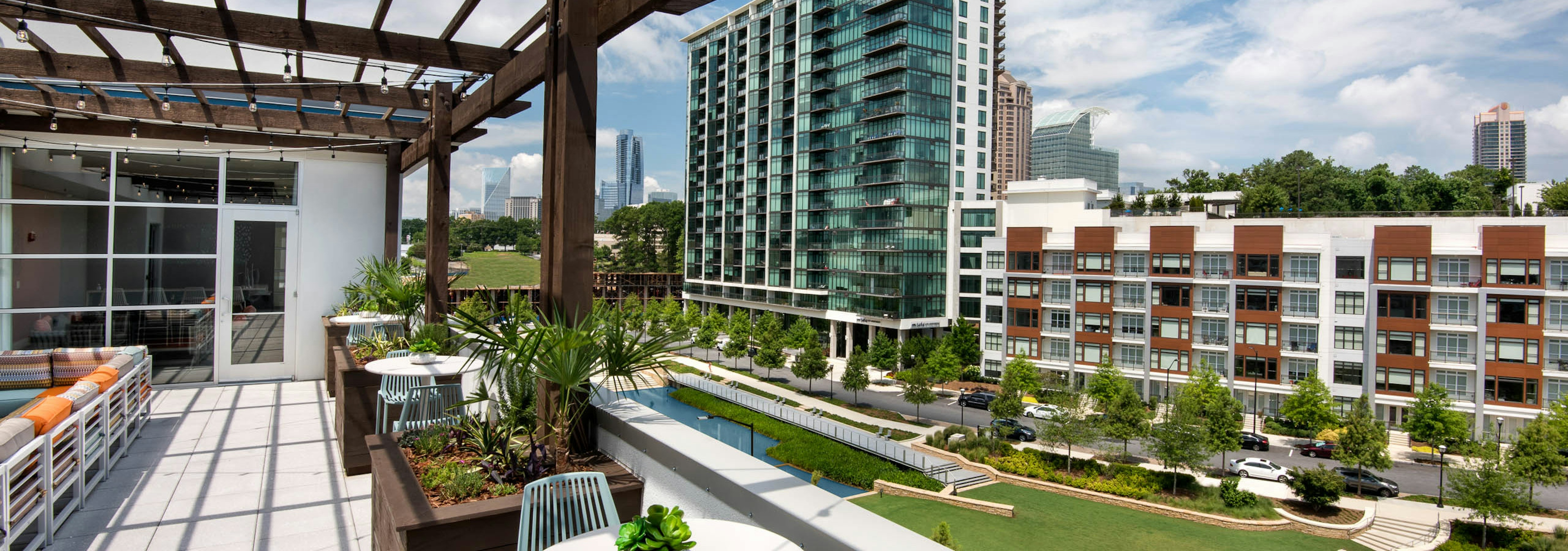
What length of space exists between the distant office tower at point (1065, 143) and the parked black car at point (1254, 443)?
13519 centimetres

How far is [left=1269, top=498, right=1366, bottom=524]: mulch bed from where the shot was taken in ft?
60.8

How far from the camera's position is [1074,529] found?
17.8 meters

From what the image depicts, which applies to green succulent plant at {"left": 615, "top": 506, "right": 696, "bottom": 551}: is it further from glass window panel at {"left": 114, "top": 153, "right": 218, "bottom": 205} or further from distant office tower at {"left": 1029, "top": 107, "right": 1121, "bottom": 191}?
distant office tower at {"left": 1029, "top": 107, "right": 1121, "bottom": 191}

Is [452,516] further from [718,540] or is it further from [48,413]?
[48,413]

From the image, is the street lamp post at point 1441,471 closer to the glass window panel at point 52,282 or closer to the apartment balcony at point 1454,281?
the apartment balcony at point 1454,281

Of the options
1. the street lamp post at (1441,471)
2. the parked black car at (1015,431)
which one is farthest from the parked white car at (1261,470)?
the parked black car at (1015,431)

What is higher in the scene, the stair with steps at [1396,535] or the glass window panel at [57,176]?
the glass window panel at [57,176]

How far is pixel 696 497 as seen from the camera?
2305 millimetres

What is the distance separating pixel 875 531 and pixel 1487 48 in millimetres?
88891

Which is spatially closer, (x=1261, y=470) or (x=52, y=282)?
(x=52, y=282)

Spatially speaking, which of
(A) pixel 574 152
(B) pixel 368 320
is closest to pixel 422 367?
(A) pixel 574 152

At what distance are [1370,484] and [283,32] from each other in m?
26.5

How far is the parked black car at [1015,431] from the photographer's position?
2430cm

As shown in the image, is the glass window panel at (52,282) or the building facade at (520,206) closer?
the glass window panel at (52,282)
